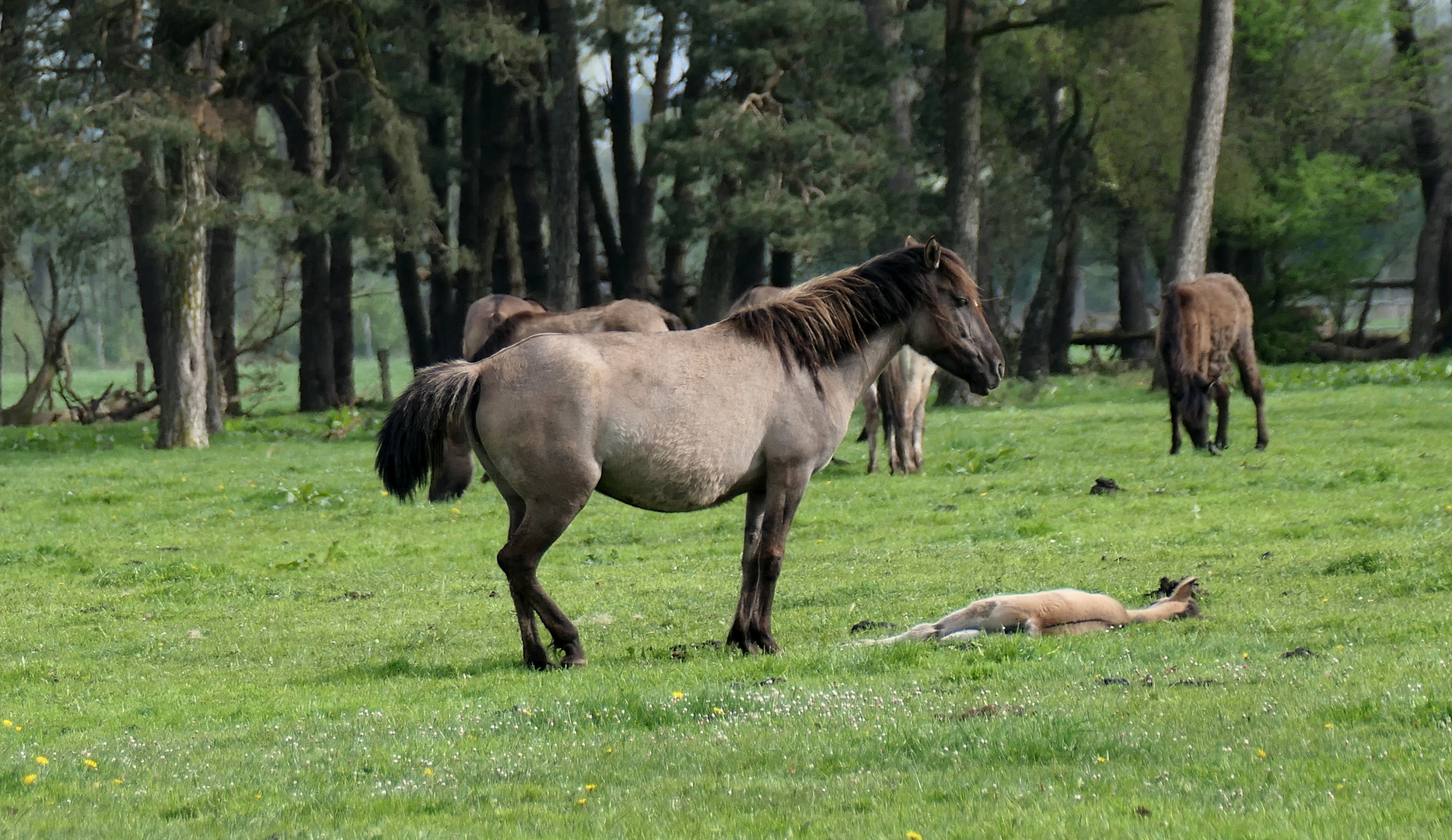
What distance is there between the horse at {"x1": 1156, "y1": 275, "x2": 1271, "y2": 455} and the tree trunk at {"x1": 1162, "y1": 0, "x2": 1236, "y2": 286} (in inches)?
347

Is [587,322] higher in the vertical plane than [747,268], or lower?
lower

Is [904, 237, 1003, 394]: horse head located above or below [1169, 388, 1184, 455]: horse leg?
above

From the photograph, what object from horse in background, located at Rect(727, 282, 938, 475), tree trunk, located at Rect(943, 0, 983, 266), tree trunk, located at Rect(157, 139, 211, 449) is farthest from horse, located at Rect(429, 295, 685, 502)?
tree trunk, located at Rect(943, 0, 983, 266)

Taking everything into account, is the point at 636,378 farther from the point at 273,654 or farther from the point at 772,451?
the point at 273,654

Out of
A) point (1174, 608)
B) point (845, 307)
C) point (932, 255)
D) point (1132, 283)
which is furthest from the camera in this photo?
point (1132, 283)

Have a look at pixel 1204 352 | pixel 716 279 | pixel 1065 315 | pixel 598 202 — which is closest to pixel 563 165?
pixel 716 279

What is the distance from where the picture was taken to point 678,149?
28062 mm

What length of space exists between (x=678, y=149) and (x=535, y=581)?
20.5 m

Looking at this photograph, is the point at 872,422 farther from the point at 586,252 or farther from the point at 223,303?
the point at 223,303

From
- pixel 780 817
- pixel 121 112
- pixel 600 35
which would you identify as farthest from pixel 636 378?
pixel 600 35

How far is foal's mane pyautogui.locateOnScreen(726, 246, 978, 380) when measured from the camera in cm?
895

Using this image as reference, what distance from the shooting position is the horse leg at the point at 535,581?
27.0 ft

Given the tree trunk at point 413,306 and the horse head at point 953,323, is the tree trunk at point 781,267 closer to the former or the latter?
the tree trunk at point 413,306

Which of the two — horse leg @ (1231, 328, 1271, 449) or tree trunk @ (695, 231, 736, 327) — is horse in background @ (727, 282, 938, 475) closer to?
horse leg @ (1231, 328, 1271, 449)
